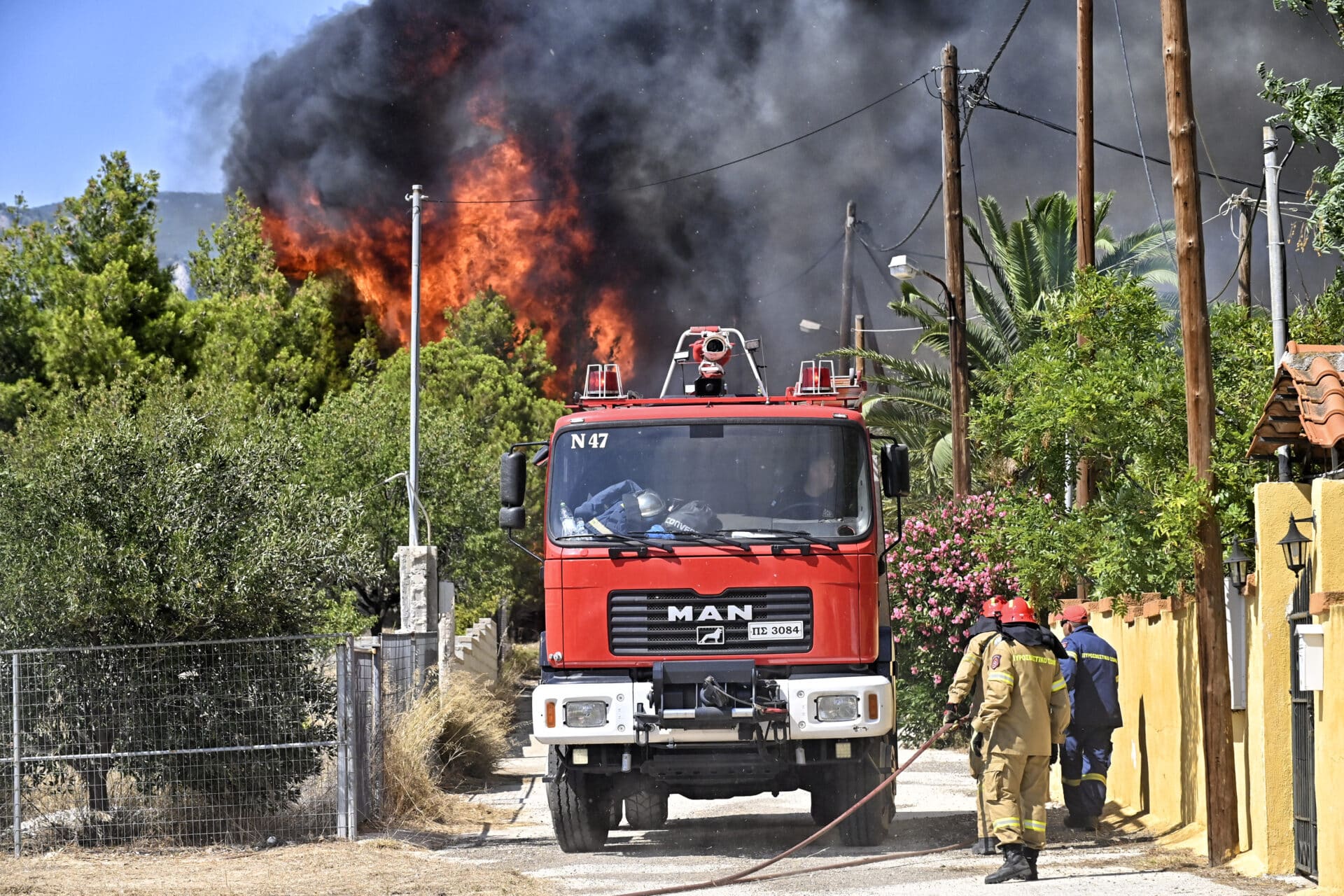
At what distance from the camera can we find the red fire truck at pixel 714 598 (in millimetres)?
10766

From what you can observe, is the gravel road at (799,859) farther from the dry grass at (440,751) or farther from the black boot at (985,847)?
the dry grass at (440,751)

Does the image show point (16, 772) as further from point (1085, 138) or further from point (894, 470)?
point (1085, 138)

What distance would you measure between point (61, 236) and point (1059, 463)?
3484cm

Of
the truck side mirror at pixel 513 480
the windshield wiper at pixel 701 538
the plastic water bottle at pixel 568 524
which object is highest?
the truck side mirror at pixel 513 480

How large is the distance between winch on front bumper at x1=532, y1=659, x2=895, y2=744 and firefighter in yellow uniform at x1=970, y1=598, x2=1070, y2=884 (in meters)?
0.83

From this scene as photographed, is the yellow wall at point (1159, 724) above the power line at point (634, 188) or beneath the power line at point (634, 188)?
beneath

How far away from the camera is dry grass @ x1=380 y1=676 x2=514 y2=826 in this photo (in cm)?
1364

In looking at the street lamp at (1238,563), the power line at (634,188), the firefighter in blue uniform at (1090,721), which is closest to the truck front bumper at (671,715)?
the firefighter in blue uniform at (1090,721)

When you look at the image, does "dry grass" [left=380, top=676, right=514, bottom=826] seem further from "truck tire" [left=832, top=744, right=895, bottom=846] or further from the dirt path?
"truck tire" [left=832, top=744, right=895, bottom=846]

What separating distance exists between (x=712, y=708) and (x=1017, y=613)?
6.87 feet

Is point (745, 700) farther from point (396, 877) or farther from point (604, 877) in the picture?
point (396, 877)

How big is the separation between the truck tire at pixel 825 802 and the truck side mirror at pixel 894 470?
2.19 meters

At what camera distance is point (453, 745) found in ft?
56.2

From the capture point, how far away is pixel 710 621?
35.8 ft
